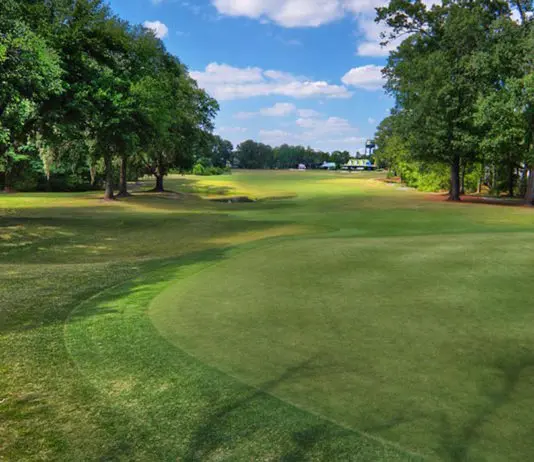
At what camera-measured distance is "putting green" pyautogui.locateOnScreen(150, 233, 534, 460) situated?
3.84 m

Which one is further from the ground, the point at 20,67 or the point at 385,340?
the point at 20,67

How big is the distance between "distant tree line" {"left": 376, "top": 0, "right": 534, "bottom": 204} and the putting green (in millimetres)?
25006

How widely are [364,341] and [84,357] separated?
3.43m

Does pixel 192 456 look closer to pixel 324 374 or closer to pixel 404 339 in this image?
pixel 324 374

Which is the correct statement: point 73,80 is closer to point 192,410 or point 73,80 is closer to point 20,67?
point 20,67

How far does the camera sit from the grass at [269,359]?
3510mm

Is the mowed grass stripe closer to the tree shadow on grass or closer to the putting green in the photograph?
the putting green

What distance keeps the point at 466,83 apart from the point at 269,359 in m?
36.3

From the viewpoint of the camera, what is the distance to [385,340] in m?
5.75

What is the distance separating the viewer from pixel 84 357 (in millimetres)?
5141

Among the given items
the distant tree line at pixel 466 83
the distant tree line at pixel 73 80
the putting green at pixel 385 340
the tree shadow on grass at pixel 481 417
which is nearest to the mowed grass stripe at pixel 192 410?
the putting green at pixel 385 340

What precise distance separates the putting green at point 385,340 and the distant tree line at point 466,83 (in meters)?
25.0

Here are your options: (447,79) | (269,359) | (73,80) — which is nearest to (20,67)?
(73,80)

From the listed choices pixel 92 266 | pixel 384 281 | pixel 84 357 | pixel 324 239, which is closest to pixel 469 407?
pixel 84 357
